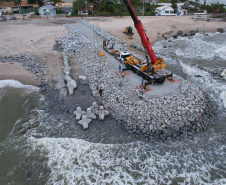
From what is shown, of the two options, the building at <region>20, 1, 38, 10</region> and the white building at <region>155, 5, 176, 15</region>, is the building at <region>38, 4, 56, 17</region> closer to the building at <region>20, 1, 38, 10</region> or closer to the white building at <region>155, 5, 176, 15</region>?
the building at <region>20, 1, 38, 10</region>

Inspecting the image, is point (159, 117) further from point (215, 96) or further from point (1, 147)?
point (1, 147)

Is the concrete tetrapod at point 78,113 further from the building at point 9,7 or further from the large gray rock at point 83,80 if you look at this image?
the building at point 9,7

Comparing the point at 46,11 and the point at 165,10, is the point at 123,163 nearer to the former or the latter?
the point at 46,11

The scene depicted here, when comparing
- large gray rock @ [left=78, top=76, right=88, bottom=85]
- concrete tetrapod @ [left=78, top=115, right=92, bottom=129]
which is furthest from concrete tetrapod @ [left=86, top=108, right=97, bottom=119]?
large gray rock @ [left=78, top=76, right=88, bottom=85]

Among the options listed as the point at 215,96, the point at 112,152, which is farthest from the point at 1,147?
the point at 215,96

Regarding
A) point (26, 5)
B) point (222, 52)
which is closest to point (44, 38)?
point (222, 52)

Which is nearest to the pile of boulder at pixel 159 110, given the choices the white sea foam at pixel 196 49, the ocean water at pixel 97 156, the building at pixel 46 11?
the ocean water at pixel 97 156

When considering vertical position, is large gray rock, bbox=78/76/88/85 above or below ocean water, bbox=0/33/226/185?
above
